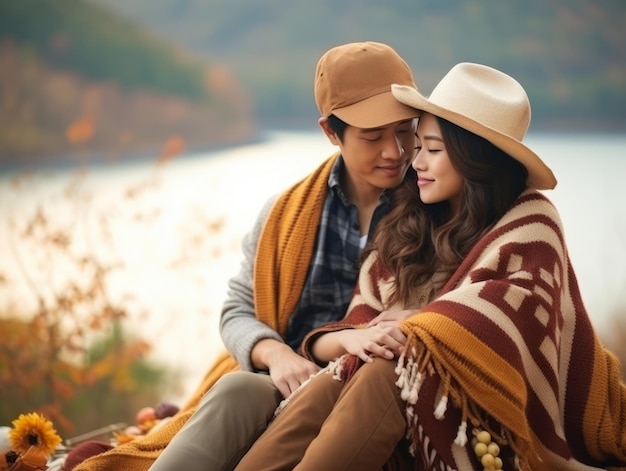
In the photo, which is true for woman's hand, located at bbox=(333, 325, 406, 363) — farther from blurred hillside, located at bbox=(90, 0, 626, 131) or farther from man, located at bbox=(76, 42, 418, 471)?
blurred hillside, located at bbox=(90, 0, 626, 131)

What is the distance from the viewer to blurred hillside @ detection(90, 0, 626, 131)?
3.98m

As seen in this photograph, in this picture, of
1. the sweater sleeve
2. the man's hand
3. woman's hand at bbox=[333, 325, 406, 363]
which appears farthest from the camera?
the sweater sleeve

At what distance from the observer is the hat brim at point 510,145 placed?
2.04m

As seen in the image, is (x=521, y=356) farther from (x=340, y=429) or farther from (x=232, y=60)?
(x=232, y=60)

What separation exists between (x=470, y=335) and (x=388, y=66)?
2.64ft

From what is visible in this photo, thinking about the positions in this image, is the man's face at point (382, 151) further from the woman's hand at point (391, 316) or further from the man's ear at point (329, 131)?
the woman's hand at point (391, 316)

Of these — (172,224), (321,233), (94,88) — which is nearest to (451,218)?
(321,233)

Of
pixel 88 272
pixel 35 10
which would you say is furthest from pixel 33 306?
pixel 35 10

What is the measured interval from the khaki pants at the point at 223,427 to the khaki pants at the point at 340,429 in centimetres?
7

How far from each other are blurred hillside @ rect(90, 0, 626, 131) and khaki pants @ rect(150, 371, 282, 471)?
2130 millimetres

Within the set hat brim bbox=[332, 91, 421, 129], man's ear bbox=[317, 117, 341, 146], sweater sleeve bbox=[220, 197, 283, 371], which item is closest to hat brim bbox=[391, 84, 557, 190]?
hat brim bbox=[332, 91, 421, 129]

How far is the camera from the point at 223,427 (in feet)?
6.64

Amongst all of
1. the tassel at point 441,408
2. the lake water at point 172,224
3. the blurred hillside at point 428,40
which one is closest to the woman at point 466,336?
the tassel at point 441,408

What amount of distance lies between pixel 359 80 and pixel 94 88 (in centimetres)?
193
